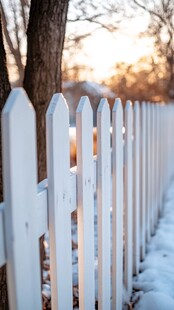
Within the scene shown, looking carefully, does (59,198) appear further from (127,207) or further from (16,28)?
(16,28)

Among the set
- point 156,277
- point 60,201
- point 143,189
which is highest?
point 60,201

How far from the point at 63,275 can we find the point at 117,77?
6761 millimetres

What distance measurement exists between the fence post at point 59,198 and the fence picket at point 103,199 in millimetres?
384

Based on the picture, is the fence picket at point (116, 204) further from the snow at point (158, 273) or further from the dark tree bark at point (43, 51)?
the dark tree bark at point (43, 51)

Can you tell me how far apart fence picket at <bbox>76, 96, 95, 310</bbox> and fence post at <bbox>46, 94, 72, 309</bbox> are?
0.14 metres

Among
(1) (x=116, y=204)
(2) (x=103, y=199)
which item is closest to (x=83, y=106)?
(2) (x=103, y=199)

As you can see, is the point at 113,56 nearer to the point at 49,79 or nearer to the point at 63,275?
the point at 49,79

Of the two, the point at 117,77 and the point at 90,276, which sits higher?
the point at 117,77

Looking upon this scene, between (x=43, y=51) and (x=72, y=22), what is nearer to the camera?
(x=43, y=51)

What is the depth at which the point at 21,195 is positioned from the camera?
86 cm

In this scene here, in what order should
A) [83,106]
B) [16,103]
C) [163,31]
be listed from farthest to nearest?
[163,31]
[83,106]
[16,103]

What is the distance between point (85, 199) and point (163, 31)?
246 inches

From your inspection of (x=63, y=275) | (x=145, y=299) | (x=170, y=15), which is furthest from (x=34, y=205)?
(x=170, y=15)

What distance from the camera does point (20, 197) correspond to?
860 mm
